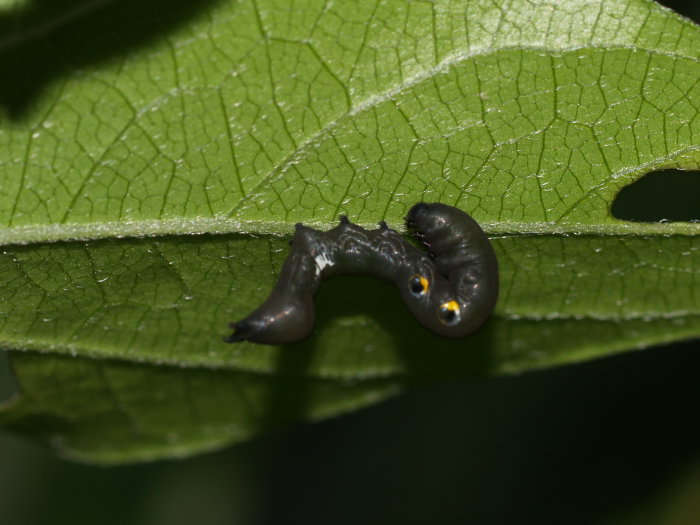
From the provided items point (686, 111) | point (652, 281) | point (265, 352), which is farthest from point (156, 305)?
point (686, 111)

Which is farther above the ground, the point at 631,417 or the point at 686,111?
the point at 686,111

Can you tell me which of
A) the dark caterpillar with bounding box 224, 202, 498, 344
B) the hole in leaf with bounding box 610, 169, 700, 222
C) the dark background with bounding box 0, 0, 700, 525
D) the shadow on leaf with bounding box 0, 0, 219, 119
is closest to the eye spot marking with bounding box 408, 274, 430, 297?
the dark caterpillar with bounding box 224, 202, 498, 344

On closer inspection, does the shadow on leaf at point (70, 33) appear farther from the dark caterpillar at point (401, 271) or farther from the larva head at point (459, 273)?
the larva head at point (459, 273)

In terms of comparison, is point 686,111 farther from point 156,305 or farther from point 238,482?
point 238,482

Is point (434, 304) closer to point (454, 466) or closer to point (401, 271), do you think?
point (401, 271)

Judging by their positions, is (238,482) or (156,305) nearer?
(156,305)

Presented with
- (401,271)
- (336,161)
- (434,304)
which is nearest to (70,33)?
(336,161)
